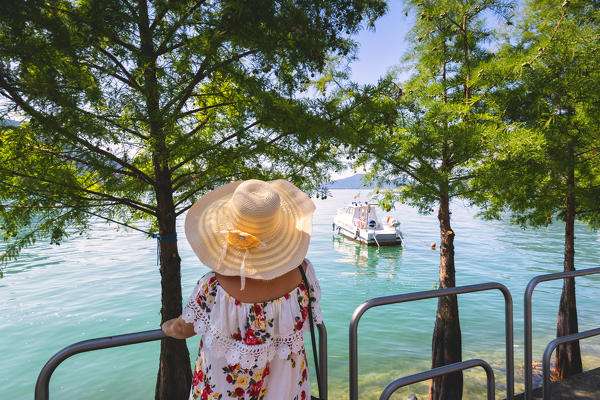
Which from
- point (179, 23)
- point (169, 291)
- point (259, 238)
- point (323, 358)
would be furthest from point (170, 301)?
point (259, 238)

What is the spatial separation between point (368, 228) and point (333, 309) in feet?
56.8

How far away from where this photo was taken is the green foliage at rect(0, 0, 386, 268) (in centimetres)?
353

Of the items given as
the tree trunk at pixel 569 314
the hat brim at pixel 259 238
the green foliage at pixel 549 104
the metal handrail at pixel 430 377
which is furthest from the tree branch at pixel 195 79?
the tree trunk at pixel 569 314

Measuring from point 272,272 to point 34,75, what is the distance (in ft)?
10.4

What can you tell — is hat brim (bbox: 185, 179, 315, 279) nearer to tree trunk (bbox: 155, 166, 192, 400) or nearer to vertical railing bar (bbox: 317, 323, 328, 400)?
vertical railing bar (bbox: 317, 323, 328, 400)

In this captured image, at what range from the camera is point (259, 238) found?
1718 millimetres

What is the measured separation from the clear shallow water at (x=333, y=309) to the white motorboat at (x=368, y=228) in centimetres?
102

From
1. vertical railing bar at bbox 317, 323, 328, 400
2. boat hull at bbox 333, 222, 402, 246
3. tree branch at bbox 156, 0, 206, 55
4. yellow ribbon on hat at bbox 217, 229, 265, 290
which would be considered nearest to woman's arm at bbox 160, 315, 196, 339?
yellow ribbon on hat at bbox 217, 229, 265, 290

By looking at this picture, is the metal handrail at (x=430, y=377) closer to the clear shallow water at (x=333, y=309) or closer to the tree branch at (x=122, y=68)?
the tree branch at (x=122, y=68)

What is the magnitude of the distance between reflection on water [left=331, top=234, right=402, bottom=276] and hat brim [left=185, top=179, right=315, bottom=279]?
2746 cm

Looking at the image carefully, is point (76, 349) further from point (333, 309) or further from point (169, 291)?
point (333, 309)

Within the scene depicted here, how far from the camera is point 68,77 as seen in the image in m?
3.66

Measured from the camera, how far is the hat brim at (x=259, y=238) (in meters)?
1.63

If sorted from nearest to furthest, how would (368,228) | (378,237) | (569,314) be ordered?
(569,314) < (378,237) < (368,228)
